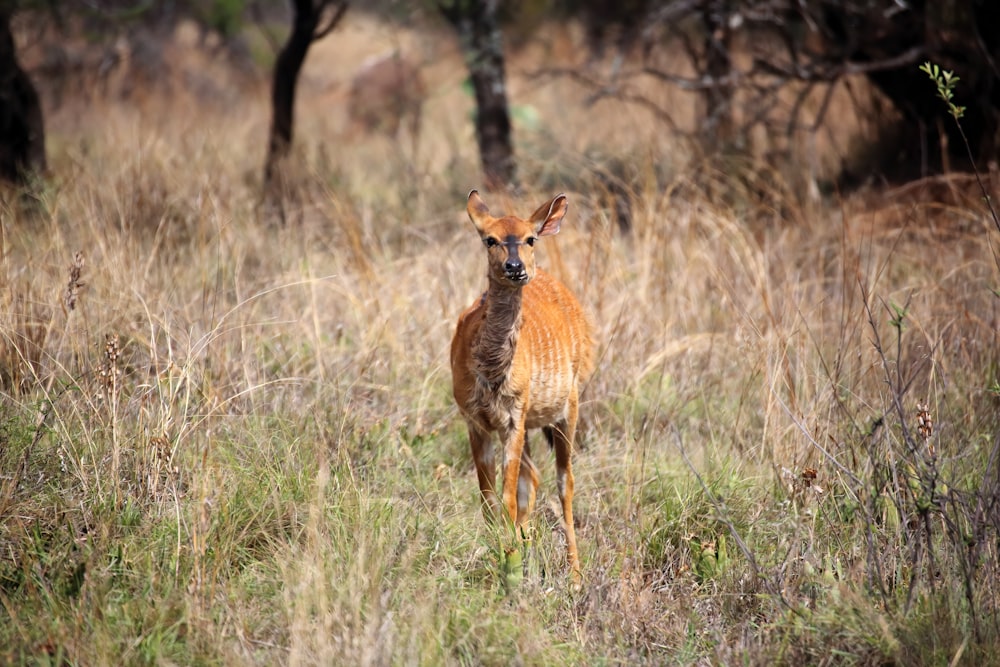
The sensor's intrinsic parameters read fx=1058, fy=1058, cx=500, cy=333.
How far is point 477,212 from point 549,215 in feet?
0.88

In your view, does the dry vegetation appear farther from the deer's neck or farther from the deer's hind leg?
the deer's neck

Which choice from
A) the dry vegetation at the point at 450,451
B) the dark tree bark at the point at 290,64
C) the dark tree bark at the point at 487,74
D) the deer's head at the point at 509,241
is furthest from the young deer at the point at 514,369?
the dark tree bark at the point at 290,64

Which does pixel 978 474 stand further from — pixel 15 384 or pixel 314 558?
pixel 15 384

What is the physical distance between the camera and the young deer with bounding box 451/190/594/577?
12.1ft

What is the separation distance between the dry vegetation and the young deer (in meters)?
0.20

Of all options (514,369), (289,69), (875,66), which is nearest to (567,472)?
(514,369)

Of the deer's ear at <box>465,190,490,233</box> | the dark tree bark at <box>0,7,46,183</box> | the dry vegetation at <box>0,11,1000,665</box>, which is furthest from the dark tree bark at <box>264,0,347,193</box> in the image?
the deer's ear at <box>465,190,490,233</box>

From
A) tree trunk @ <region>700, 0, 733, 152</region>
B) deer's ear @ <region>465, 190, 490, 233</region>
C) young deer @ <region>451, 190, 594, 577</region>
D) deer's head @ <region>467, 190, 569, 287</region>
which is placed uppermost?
tree trunk @ <region>700, 0, 733, 152</region>

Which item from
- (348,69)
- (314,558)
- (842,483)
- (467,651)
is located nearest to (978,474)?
(842,483)

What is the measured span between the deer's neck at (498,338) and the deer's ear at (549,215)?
0.96ft

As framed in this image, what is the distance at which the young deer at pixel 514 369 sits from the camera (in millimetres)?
3676

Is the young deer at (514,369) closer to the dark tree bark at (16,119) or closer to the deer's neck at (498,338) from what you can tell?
the deer's neck at (498,338)

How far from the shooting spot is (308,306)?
17.9 ft

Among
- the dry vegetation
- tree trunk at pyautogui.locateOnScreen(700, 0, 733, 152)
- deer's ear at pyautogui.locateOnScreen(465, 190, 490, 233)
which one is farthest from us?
tree trunk at pyautogui.locateOnScreen(700, 0, 733, 152)
